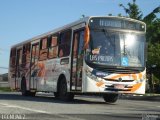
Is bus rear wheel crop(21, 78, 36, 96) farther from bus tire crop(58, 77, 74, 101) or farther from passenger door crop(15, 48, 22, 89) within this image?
bus tire crop(58, 77, 74, 101)

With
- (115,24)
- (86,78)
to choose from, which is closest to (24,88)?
(86,78)

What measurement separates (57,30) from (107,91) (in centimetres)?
479

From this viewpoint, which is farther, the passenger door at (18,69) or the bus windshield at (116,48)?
the passenger door at (18,69)

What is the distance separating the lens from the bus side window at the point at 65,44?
848 inches

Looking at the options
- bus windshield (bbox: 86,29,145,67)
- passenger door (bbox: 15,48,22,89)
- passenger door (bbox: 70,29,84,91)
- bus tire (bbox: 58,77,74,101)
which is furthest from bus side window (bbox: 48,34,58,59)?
passenger door (bbox: 15,48,22,89)

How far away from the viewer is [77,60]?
67.3ft

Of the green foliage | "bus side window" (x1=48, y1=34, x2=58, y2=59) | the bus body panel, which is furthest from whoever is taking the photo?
the green foliage

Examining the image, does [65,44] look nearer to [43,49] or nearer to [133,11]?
[43,49]

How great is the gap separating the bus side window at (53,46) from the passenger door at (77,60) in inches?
94.5

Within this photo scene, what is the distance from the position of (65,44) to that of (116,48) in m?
2.77

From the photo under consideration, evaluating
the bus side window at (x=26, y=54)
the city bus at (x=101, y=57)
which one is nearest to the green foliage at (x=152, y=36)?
the bus side window at (x=26, y=54)

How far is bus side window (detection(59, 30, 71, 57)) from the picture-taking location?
70.7ft

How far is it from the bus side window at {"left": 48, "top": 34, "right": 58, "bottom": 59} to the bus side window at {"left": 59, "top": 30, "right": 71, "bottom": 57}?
2.18 ft

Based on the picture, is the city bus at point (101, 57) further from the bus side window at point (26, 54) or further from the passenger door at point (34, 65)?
the bus side window at point (26, 54)
